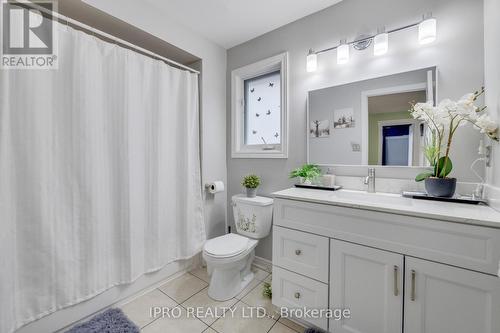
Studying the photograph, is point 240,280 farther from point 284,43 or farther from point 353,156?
point 284,43

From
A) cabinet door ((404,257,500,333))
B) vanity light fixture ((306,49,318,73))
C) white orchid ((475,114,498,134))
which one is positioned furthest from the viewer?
vanity light fixture ((306,49,318,73))

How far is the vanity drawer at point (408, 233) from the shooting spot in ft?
2.77

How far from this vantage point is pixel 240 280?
182 centimetres

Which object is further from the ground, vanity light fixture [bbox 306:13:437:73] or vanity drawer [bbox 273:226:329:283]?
vanity light fixture [bbox 306:13:437:73]

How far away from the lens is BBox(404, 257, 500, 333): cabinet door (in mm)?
840

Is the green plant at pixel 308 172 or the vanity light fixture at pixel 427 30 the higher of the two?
the vanity light fixture at pixel 427 30

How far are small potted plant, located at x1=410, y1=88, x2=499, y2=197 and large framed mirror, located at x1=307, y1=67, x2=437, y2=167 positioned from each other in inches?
3.4

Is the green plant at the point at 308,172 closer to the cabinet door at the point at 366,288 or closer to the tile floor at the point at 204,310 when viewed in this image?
the cabinet door at the point at 366,288

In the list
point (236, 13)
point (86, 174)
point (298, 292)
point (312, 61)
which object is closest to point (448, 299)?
point (298, 292)

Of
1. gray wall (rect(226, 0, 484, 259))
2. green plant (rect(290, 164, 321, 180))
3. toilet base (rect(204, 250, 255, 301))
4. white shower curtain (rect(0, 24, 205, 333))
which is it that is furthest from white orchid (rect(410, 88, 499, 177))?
white shower curtain (rect(0, 24, 205, 333))

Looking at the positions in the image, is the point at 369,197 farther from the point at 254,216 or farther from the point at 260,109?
the point at 260,109

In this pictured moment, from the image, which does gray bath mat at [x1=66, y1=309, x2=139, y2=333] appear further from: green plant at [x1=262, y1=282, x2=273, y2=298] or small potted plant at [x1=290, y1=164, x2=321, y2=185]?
Answer: small potted plant at [x1=290, y1=164, x2=321, y2=185]

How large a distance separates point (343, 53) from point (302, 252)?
1.49m

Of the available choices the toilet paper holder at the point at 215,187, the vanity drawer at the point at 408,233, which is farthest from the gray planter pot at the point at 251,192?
the vanity drawer at the point at 408,233
